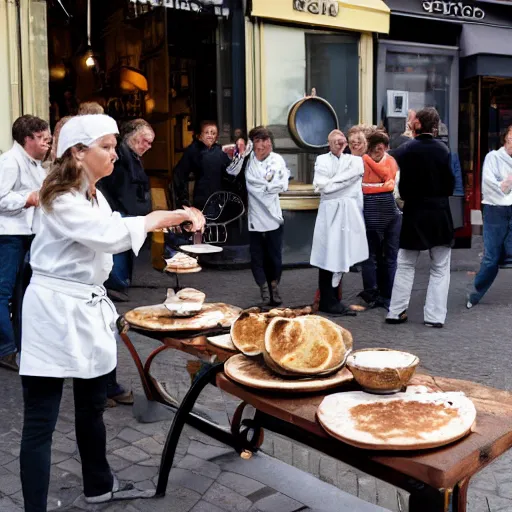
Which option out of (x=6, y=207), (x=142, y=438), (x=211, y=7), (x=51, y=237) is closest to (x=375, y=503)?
(x=142, y=438)

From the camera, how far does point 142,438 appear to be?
451cm

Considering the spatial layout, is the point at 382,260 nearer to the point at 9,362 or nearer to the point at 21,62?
the point at 9,362

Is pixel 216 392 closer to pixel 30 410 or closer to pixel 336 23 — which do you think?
pixel 30 410

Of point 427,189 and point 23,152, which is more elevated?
point 23,152

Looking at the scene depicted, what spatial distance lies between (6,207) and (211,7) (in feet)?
16.7

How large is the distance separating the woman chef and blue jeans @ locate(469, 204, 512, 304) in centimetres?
555

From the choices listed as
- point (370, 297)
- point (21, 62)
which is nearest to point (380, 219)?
point (370, 297)

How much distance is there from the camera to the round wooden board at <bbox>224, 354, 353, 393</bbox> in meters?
2.79

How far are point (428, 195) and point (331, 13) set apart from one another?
15.4 ft

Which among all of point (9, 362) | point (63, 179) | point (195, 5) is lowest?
point (9, 362)

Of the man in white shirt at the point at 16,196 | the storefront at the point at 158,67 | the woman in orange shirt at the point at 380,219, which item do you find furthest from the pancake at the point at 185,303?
the storefront at the point at 158,67

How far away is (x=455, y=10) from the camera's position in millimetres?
12461

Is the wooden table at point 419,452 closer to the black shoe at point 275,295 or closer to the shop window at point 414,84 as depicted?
the black shoe at point 275,295

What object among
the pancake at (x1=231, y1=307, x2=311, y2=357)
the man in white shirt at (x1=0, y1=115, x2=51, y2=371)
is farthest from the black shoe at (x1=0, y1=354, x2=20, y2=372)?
the pancake at (x1=231, y1=307, x2=311, y2=357)
